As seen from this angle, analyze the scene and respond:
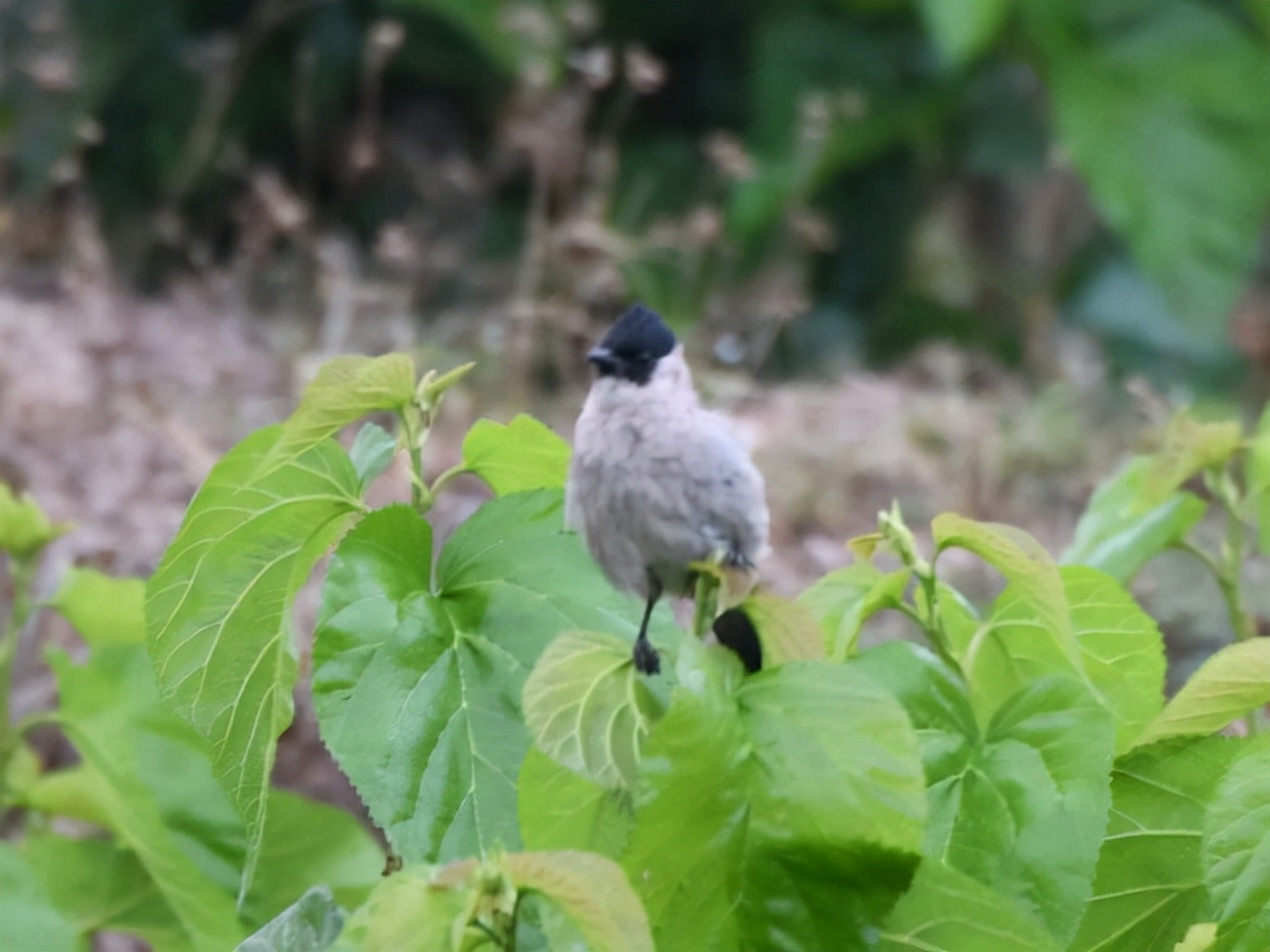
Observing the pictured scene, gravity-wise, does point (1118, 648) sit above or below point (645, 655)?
below

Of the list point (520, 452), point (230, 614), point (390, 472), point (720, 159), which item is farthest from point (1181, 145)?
point (230, 614)

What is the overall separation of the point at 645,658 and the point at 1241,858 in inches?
8.1

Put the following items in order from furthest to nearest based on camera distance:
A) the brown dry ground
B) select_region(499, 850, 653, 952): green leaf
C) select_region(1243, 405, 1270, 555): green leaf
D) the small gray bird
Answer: the brown dry ground → select_region(1243, 405, 1270, 555): green leaf → the small gray bird → select_region(499, 850, 653, 952): green leaf

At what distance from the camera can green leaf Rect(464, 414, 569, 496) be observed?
54 centimetres

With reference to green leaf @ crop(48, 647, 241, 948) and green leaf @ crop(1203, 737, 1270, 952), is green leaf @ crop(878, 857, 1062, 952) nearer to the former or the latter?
green leaf @ crop(1203, 737, 1270, 952)

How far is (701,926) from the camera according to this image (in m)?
0.42

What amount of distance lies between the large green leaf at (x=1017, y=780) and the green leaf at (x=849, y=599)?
0.04 ft

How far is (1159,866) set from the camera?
52 centimetres

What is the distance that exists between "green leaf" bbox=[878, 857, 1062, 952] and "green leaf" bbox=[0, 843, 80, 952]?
1.37 feet

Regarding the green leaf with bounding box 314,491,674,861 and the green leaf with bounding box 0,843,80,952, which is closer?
the green leaf with bounding box 314,491,674,861

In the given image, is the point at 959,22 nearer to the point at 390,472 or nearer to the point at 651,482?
the point at 390,472

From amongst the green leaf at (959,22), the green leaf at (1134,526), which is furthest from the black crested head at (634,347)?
the green leaf at (959,22)

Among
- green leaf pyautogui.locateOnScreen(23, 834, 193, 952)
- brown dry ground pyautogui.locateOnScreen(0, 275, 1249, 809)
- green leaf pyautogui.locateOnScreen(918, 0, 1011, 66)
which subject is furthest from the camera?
green leaf pyautogui.locateOnScreen(918, 0, 1011, 66)

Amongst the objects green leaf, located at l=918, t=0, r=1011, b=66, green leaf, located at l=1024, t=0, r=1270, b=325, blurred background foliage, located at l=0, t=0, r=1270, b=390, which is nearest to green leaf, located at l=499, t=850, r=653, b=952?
blurred background foliage, located at l=0, t=0, r=1270, b=390
